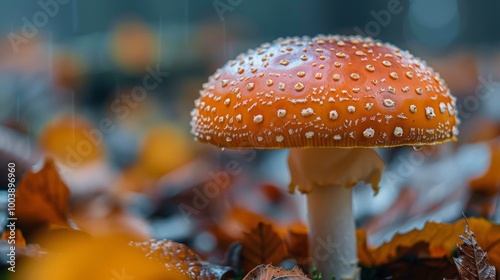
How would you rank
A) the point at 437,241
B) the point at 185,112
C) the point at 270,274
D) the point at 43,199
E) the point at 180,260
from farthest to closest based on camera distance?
1. the point at 185,112
2. the point at 437,241
3. the point at 43,199
4. the point at 180,260
5. the point at 270,274

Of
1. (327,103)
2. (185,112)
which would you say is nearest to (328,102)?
(327,103)

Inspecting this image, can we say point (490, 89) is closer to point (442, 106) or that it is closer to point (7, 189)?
point (442, 106)

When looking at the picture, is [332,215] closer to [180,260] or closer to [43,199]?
[180,260]

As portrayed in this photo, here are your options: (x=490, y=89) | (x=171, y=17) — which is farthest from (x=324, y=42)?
(x=171, y=17)

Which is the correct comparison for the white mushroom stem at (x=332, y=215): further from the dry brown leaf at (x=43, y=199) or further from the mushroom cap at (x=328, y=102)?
the dry brown leaf at (x=43, y=199)

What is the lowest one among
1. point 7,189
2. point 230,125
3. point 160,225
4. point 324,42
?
point 160,225

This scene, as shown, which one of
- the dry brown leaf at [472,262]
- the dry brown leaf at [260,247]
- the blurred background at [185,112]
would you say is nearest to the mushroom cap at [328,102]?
the dry brown leaf at [472,262]

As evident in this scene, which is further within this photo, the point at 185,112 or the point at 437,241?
the point at 185,112
